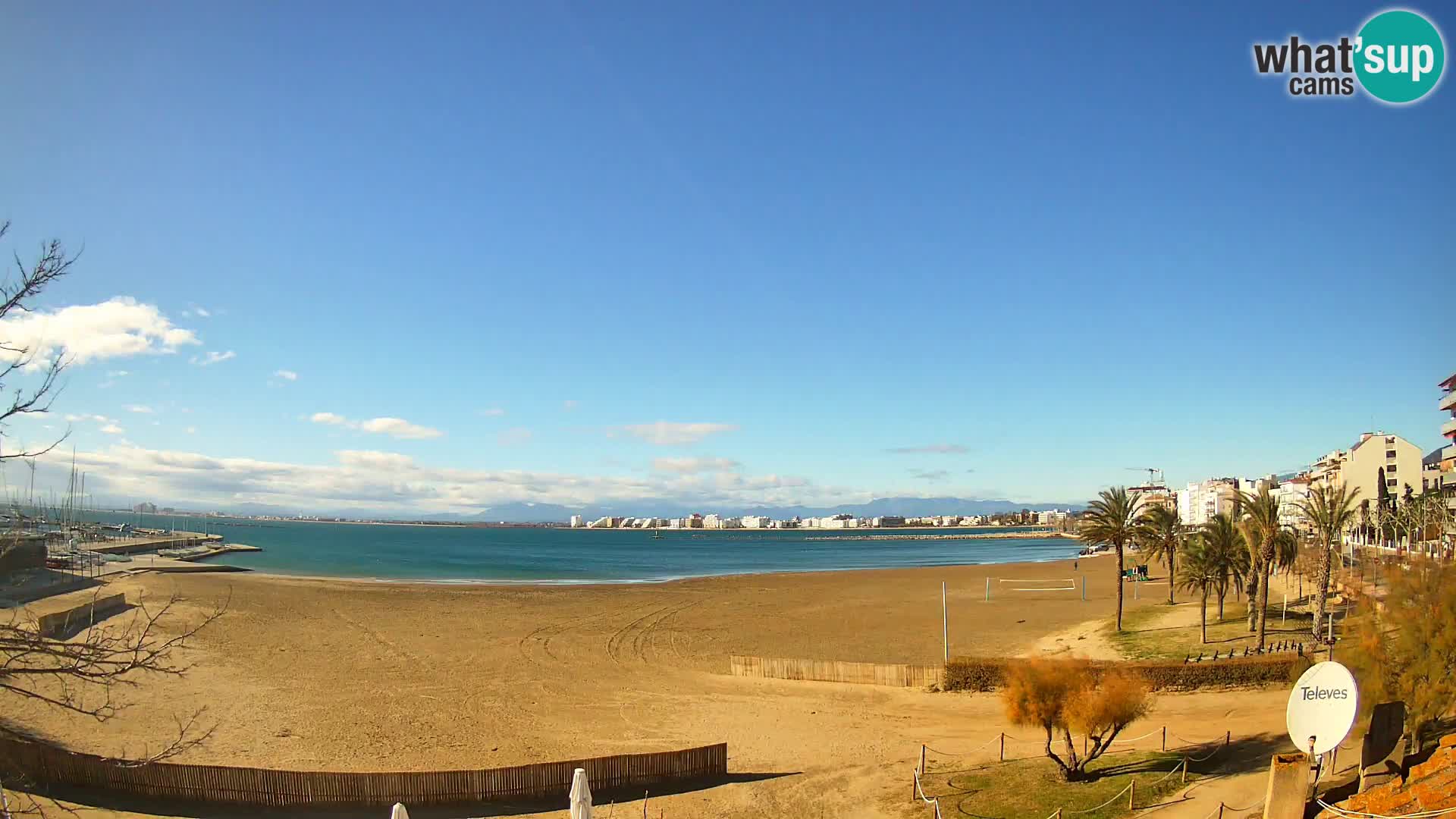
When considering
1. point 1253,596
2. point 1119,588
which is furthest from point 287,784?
point 1253,596

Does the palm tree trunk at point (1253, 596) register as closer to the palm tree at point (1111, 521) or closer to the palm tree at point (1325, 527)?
the palm tree at point (1325, 527)

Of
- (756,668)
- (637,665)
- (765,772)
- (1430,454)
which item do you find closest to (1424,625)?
(765,772)

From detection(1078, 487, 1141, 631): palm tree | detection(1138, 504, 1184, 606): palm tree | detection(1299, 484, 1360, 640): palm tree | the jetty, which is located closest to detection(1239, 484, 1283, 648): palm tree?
detection(1299, 484, 1360, 640): palm tree

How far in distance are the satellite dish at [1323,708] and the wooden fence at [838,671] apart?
46.4 ft

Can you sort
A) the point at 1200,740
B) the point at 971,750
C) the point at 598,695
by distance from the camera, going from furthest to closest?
the point at 598,695, the point at 971,750, the point at 1200,740

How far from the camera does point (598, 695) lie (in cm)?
2902

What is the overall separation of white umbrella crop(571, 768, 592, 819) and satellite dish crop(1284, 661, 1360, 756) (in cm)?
1154

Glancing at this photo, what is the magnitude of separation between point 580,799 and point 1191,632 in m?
32.7

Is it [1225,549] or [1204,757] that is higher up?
[1225,549]

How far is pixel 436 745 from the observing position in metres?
23.5

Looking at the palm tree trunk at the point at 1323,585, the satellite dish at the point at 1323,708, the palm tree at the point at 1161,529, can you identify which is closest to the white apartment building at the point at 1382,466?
the palm tree at the point at 1161,529

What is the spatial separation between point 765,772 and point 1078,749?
25.0 feet

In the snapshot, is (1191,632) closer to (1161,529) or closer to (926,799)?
(1161,529)

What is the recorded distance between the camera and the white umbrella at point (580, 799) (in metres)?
11.9
